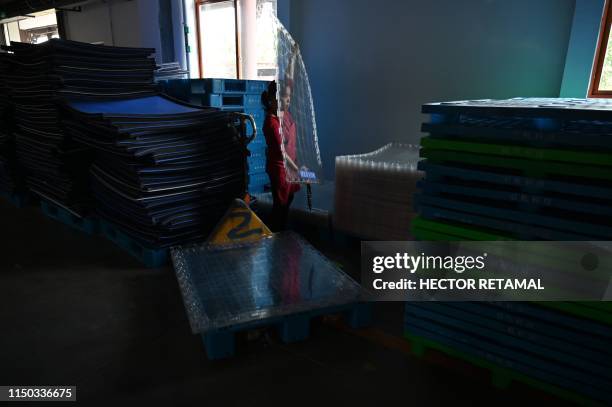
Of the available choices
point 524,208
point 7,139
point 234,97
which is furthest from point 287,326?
point 7,139

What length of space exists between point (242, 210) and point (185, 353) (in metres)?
1.51

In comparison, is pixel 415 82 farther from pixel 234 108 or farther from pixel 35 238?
pixel 35 238

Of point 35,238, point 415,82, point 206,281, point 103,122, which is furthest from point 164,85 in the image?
point 206,281

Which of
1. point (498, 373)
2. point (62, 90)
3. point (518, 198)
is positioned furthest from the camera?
point (62, 90)

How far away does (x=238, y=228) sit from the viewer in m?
3.48

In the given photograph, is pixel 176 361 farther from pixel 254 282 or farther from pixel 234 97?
pixel 234 97

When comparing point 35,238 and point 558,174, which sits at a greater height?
point 558,174

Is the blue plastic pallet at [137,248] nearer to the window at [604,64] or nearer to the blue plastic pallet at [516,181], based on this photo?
the blue plastic pallet at [516,181]

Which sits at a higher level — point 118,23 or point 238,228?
point 118,23

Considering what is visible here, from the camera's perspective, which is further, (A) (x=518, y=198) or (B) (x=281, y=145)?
(B) (x=281, y=145)

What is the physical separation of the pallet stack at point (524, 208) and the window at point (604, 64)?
1.91 meters

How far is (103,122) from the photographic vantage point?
11.4 ft

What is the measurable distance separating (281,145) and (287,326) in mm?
1871

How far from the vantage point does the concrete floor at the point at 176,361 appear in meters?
2.00
